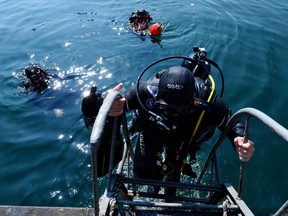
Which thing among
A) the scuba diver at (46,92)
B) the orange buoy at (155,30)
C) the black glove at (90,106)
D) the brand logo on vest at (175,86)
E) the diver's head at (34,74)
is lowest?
the scuba diver at (46,92)

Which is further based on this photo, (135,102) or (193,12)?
(193,12)

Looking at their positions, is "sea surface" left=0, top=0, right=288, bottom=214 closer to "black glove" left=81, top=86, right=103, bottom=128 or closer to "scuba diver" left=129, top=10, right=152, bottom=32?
"scuba diver" left=129, top=10, right=152, bottom=32

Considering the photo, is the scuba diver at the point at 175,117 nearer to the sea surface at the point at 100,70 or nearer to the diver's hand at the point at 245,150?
the diver's hand at the point at 245,150

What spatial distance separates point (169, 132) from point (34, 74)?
17.2 feet

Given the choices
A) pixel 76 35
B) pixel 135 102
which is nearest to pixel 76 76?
pixel 76 35

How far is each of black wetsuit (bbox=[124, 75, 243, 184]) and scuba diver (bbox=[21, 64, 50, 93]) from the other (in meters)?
4.56

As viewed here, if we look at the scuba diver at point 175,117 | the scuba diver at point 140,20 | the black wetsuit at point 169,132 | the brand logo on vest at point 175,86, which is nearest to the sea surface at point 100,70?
the scuba diver at point 140,20

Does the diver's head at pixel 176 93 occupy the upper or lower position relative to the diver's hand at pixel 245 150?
upper

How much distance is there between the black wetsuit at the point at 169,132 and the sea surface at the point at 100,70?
5.54 feet

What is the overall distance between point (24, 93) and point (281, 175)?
20.6ft

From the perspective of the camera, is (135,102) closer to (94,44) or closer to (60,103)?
(60,103)

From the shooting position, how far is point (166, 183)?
2.75 metres

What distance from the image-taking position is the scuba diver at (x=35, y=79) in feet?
23.5

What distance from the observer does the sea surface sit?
5078 millimetres
